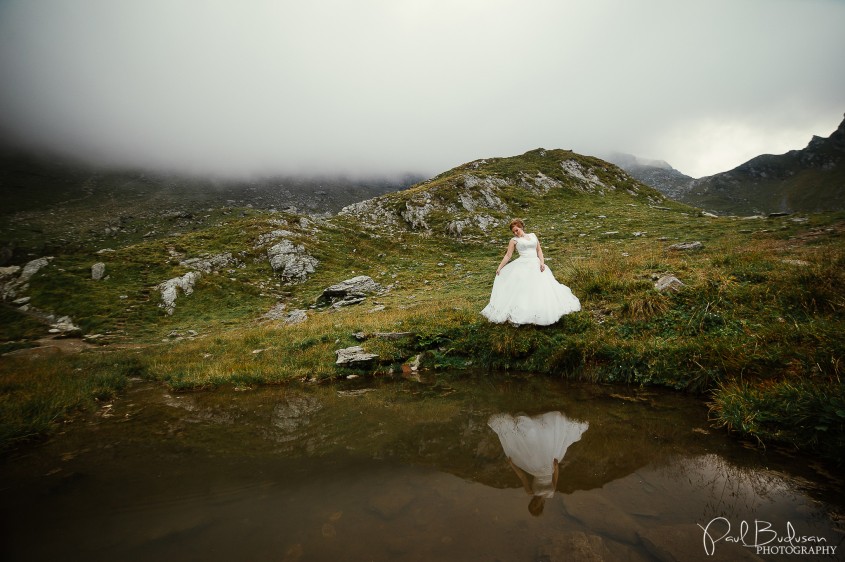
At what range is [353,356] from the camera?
10.7 meters

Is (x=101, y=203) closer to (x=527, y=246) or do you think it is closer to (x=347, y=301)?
(x=347, y=301)

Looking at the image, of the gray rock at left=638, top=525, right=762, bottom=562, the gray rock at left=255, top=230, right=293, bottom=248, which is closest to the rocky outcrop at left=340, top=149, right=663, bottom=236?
the gray rock at left=255, top=230, right=293, bottom=248

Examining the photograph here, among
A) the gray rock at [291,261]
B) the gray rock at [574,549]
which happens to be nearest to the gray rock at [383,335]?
the gray rock at [574,549]

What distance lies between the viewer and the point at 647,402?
6555 millimetres

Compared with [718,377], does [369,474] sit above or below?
below

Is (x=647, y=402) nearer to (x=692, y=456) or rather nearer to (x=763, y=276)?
(x=692, y=456)

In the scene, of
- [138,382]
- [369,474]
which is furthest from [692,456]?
[138,382]

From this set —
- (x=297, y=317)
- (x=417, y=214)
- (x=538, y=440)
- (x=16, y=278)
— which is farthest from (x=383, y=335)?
(x=417, y=214)

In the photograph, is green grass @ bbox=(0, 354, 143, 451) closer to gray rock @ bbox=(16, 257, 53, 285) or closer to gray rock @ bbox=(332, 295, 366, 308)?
gray rock @ bbox=(332, 295, 366, 308)

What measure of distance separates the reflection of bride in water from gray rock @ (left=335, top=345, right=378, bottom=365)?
511cm

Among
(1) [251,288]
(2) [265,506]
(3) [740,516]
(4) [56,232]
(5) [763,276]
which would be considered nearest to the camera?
(3) [740,516]

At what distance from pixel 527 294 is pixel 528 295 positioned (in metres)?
0.04

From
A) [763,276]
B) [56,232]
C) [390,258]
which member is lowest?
[56,232]

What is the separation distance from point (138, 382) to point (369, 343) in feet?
25.0
